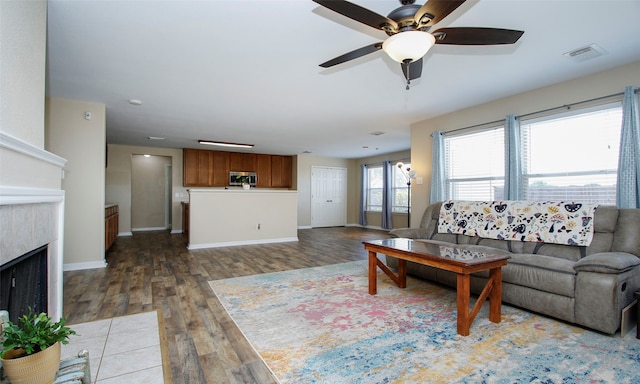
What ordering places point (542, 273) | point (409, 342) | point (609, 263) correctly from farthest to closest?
1. point (542, 273)
2. point (609, 263)
3. point (409, 342)

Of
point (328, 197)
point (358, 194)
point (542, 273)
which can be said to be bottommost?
point (542, 273)

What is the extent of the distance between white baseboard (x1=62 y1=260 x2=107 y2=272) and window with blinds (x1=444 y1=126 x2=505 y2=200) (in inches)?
208

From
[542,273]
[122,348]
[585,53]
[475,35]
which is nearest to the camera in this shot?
[475,35]

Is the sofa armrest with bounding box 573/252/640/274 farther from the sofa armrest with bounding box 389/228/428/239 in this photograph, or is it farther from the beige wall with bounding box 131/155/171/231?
the beige wall with bounding box 131/155/171/231

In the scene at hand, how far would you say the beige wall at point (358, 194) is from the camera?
27.7 ft

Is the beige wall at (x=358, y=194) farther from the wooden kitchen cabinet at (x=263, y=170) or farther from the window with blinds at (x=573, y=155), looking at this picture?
the window with blinds at (x=573, y=155)

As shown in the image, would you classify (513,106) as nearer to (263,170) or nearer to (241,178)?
(263,170)

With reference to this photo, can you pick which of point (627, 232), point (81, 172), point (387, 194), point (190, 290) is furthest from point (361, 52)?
point (387, 194)

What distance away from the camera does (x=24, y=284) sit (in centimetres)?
170

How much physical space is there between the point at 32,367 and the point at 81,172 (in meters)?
3.92

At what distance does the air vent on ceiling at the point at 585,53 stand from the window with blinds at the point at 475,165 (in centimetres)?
126

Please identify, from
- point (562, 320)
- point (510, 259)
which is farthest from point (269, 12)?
point (562, 320)

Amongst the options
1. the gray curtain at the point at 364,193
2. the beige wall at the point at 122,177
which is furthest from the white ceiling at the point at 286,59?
the gray curtain at the point at 364,193

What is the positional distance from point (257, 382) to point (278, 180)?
7.94m
